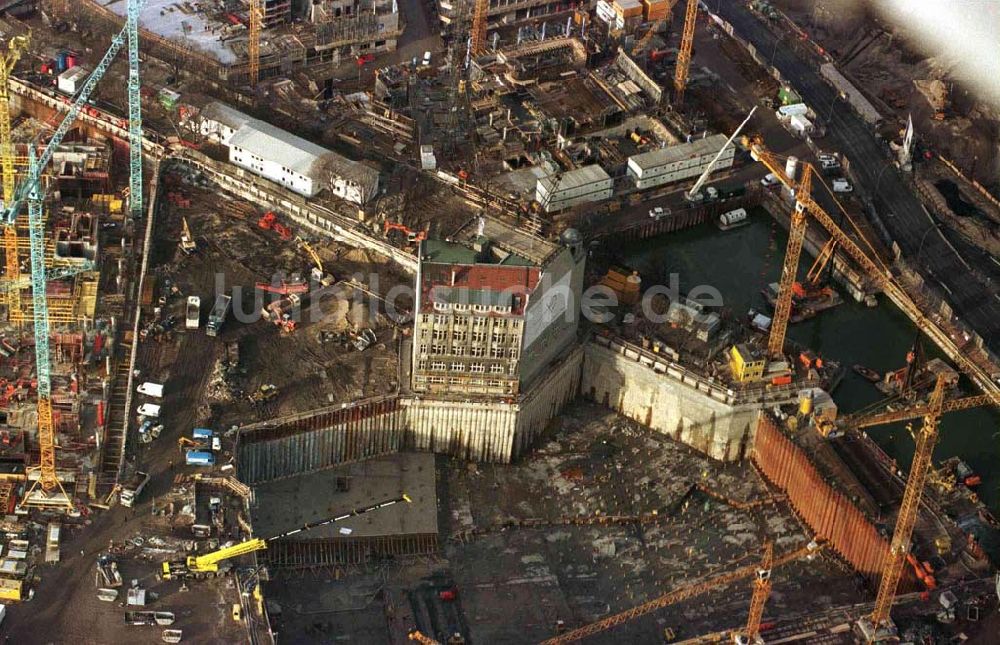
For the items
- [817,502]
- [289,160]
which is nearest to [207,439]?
[289,160]

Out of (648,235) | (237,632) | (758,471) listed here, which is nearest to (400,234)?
(648,235)

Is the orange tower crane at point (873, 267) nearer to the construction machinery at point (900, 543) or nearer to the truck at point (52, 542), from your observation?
the construction machinery at point (900, 543)

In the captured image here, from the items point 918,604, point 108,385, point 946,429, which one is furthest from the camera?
point 946,429

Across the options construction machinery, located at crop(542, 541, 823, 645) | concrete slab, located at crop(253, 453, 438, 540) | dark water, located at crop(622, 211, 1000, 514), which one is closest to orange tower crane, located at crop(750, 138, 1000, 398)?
dark water, located at crop(622, 211, 1000, 514)

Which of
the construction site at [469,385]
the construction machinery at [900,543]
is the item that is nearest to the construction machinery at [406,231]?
the construction site at [469,385]

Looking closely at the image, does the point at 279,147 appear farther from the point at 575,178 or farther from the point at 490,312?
the point at 490,312

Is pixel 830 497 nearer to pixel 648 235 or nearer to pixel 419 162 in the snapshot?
pixel 648 235

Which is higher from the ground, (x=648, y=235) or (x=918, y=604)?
(x=648, y=235)
